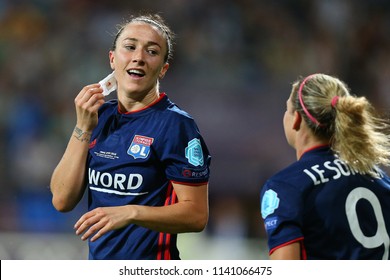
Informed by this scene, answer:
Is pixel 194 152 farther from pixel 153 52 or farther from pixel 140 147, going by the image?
pixel 153 52

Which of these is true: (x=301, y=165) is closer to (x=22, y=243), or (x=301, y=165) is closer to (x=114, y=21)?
(x=22, y=243)

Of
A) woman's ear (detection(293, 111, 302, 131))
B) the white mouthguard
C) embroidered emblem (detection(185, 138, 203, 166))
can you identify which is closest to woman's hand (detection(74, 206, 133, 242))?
embroidered emblem (detection(185, 138, 203, 166))

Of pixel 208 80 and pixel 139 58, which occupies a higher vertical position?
pixel 208 80

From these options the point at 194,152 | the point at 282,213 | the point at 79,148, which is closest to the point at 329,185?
the point at 282,213

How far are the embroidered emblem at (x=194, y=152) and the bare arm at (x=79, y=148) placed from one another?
0.48 metres

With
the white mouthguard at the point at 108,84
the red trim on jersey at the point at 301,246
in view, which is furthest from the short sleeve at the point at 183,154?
the red trim on jersey at the point at 301,246

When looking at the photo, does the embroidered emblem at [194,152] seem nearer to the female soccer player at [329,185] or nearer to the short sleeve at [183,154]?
the short sleeve at [183,154]

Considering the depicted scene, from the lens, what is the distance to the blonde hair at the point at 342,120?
9.87ft

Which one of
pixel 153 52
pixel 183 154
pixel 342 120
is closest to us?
pixel 342 120

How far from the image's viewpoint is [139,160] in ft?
10.7

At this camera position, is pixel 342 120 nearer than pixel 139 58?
Yes

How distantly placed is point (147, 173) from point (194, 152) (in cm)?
23

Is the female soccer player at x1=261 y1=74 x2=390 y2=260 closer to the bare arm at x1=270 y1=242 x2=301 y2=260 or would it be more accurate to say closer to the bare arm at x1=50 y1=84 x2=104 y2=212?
the bare arm at x1=270 y1=242 x2=301 y2=260
